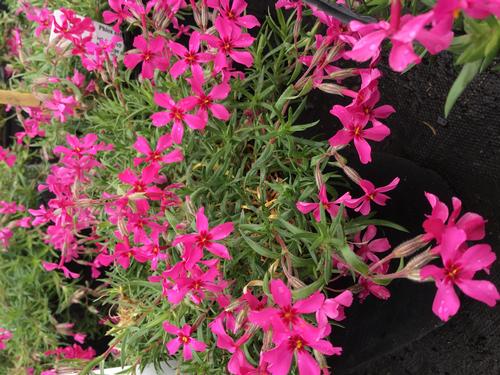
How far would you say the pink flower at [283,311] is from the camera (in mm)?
761

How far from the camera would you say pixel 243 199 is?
1.20 meters

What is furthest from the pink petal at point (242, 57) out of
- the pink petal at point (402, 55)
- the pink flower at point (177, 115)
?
the pink petal at point (402, 55)

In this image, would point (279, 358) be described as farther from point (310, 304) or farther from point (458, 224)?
point (458, 224)

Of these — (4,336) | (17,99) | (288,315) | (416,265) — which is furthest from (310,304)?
(4,336)

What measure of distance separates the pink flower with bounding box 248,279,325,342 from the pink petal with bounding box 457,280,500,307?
0.23m

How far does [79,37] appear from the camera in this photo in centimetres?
149

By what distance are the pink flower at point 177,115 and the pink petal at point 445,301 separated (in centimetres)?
58

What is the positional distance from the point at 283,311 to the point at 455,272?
27cm

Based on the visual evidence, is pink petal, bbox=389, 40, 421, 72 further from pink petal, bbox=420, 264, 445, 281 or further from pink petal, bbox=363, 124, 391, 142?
pink petal, bbox=363, 124, 391, 142

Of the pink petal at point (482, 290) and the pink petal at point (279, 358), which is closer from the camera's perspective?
the pink petal at point (482, 290)

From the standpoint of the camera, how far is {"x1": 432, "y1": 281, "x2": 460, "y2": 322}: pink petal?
0.65 metres

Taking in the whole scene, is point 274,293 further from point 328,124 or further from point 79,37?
point 79,37

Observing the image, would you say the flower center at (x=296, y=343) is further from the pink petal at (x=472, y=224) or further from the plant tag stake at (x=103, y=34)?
the plant tag stake at (x=103, y=34)

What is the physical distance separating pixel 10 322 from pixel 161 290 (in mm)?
1147
